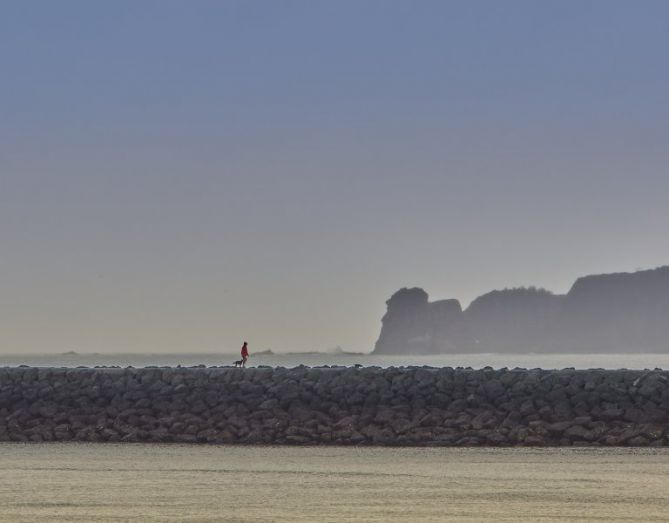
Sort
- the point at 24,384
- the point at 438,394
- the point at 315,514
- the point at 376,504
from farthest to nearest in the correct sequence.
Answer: the point at 24,384
the point at 438,394
the point at 376,504
the point at 315,514

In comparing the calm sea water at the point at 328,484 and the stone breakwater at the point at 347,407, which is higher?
the stone breakwater at the point at 347,407

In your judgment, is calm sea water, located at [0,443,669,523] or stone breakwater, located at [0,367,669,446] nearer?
calm sea water, located at [0,443,669,523]

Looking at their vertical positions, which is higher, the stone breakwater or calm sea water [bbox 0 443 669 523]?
the stone breakwater

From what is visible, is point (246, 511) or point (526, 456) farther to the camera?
point (526, 456)

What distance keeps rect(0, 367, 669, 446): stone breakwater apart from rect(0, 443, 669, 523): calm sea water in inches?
48.9

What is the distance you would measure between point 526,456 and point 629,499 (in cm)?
611

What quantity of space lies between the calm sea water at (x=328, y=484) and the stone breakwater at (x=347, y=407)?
1243mm

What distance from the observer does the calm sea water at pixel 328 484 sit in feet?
43.4

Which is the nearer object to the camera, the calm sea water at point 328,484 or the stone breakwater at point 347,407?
the calm sea water at point 328,484

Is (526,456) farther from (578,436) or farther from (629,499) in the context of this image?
(629,499)

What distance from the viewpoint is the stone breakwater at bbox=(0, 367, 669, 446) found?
75.8ft

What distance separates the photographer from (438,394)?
80.4 feet

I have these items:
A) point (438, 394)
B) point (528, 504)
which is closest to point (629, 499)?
point (528, 504)

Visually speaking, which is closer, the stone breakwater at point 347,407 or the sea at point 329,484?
the sea at point 329,484
